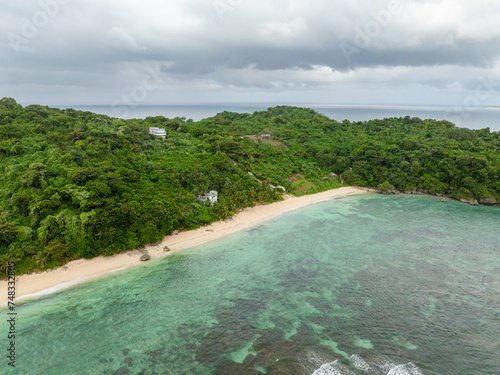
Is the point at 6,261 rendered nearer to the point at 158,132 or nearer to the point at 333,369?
the point at 333,369

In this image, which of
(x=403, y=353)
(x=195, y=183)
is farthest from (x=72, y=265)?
(x=403, y=353)

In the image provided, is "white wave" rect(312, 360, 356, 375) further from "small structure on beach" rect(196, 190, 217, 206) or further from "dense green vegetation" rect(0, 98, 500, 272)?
"small structure on beach" rect(196, 190, 217, 206)

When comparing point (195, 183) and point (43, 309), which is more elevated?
point (195, 183)

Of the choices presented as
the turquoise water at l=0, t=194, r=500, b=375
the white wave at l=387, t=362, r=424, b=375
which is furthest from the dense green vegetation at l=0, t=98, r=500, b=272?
the white wave at l=387, t=362, r=424, b=375

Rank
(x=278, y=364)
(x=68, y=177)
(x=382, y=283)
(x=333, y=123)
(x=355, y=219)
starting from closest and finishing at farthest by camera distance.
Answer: (x=278, y=364), (x=382, y=283), (x=68, y=177), (x=355, y=219), (x=333, y=123)

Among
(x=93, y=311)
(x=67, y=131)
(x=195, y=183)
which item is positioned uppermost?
(x=67, y=131)

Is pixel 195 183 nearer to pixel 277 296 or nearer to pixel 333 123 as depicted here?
pixel 277 296
